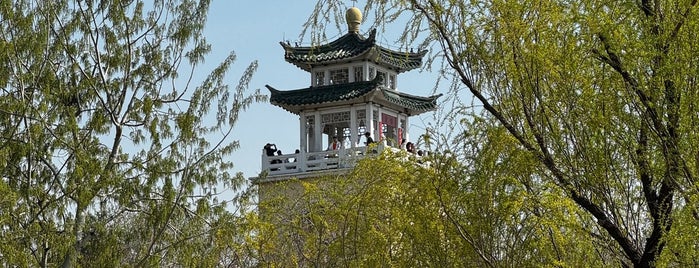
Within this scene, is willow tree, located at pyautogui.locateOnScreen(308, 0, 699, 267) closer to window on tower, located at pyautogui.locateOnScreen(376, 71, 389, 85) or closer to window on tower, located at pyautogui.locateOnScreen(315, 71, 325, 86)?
window on tower, located at pyautogui.locateOnScreen(376, 71, 389, 85)

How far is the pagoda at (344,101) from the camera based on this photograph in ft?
77.7

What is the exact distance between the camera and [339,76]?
2523 cm

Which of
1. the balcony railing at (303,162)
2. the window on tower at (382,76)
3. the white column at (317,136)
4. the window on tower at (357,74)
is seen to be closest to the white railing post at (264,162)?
the balcony railing at (303,162)

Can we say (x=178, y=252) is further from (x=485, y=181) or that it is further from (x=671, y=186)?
(x=671, y=186)

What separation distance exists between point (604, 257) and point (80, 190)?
6.80 m

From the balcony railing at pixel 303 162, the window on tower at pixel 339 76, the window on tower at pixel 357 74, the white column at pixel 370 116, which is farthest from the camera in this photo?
the window on tower at pixel 339 76

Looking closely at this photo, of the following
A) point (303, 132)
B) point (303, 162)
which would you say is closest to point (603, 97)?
point (303, 162)

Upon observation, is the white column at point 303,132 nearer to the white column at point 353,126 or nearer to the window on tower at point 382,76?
the white column at point 353,126

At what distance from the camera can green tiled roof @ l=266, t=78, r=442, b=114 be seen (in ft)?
78.4

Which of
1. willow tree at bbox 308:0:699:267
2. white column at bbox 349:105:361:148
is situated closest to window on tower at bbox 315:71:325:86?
white column at bbox 349:105:361:148

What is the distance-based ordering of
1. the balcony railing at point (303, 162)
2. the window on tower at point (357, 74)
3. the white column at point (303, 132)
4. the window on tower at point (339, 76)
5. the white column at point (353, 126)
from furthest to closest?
the window on tower at point (339, 76) → the window on tower at point (357, 74) → the white column at point (303, 132) → the white column at point (353, 126) → the balcony railing at point (303, 162)

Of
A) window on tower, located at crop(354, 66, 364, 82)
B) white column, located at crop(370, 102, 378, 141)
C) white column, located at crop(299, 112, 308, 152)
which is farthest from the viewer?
window on tower, located at crop(354, 66, 364, 82)

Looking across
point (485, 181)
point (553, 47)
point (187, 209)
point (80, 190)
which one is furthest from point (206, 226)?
point (553, 47)

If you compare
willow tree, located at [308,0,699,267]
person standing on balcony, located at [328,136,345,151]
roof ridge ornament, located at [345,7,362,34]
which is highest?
roof ridge ornament, located at [345,7,362,34]
